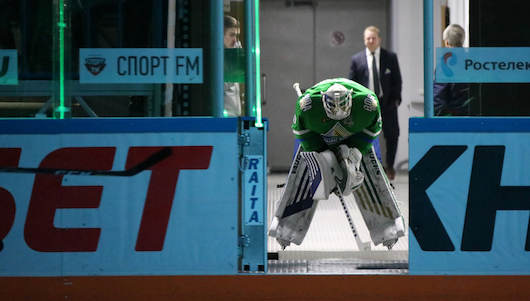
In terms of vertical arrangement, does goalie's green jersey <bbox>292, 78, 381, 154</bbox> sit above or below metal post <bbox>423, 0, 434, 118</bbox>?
below

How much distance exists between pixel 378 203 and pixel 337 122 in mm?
570

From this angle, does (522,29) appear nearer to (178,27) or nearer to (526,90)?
(526,90)

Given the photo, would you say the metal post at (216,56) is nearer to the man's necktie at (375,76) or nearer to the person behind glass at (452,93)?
the person behind glass at (452,93)

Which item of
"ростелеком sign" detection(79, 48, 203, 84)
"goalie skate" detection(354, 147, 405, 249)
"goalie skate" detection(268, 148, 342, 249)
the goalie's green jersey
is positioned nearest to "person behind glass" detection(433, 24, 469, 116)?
the goalie's green jersey

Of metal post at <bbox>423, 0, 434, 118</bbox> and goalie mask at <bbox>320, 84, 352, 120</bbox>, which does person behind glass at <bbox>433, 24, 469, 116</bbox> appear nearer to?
metal post at <bbox>423, 0, 434, 118</bbox>

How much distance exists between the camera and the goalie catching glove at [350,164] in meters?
3.35

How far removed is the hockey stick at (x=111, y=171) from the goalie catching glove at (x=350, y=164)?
93cm

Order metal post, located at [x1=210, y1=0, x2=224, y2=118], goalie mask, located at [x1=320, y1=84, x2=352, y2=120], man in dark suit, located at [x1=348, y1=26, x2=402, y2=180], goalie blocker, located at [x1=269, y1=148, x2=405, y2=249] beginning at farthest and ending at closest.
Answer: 1. man in dark suit, located at [x1=348, y1=26, x2=402, y2=180]
2. goalie blocker, located at [x1=269, y1=148, x2=405, y2=249]
3. metal post, located at [x1=210, y1=0, x2=224, y2=118]
4. goalie mask, located at [x1=320, y1=84, x2=352, y2=120]

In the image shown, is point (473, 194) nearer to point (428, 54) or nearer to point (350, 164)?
point (350, 164)

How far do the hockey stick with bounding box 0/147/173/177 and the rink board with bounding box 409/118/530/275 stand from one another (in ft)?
4.45

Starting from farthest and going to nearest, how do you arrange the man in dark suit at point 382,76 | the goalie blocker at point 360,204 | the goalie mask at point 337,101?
the man in dark suit at point 382,76 < the goalie blocker at point 360,204 < the goalie mask at point 337,101

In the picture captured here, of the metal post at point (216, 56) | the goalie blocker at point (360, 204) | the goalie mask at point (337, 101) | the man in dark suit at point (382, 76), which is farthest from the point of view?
the man in dark suit at point (382, 76)

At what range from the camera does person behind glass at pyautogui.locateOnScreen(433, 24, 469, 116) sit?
10.8ft

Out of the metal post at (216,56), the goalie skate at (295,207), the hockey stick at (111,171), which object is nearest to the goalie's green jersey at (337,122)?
the goalie skate at (295,207)
